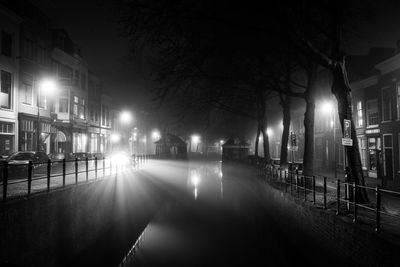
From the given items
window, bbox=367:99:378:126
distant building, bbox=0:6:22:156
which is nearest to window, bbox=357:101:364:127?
window, bbox=367:99:378:126

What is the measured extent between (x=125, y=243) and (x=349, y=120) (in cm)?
1125

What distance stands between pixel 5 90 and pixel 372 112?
94.1ft

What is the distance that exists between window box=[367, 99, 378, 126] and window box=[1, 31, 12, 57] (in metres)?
28.9

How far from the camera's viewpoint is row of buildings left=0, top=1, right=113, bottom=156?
26391mm

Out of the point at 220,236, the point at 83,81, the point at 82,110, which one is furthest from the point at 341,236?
the point at 83,81

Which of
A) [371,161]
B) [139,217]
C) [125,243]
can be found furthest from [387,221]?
[371,161]

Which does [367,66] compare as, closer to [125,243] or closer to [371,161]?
[371,161]

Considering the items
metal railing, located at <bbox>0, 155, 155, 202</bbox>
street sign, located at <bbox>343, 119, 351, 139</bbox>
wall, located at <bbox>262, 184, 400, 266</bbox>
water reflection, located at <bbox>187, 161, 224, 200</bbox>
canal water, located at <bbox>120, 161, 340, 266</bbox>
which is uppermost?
street sign, located at <bbox>343, 119, 351, 139</bbox>

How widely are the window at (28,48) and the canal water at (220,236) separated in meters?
17.4

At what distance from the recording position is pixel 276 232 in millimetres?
16406

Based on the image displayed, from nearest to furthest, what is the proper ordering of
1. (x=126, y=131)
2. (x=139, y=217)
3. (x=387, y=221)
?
(x=387, y=221)
(x=139, y=217)
(x=126, y=131)

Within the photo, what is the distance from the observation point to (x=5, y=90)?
2614 cm

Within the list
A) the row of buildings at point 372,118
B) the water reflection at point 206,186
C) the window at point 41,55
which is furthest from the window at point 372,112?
the window at point 41,55

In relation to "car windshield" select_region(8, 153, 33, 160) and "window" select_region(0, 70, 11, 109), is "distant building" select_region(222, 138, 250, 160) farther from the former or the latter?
"car windshield" select_region(8, 153, 33, 160)
